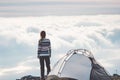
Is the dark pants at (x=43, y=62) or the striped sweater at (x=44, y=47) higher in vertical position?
the striped sweater at (x=44, y=47)

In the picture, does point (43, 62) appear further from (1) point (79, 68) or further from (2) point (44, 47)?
(1) point (79, 68)

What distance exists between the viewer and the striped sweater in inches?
1618

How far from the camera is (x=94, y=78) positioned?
37781 mm

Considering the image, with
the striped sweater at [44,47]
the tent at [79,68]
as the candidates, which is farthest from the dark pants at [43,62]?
the tent at [79,68]

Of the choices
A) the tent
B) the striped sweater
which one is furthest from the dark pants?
the tent

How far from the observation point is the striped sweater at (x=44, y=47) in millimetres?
41094

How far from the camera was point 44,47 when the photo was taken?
4122cm

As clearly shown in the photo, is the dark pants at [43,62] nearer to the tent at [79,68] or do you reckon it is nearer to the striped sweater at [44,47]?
the striped sweater at [44,47]

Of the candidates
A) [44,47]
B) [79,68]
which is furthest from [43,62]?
[79,68]

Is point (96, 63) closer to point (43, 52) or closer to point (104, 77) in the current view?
point (104, 77)

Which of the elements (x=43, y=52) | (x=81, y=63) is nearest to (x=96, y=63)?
(x=81, y=63)

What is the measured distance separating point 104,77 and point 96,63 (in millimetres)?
1553

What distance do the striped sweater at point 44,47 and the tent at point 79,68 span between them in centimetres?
164

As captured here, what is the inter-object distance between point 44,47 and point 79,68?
13.3 ft
